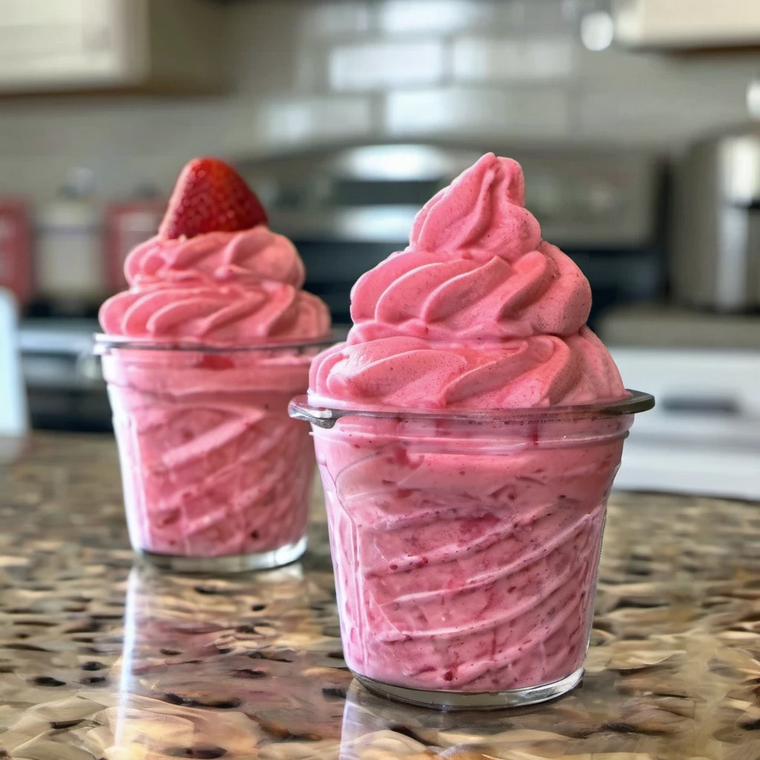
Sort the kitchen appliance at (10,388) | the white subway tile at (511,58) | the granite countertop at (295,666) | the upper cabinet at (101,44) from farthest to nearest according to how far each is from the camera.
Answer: the white subway tile at (511,58) < the upper cabinet at (101,44) < the kitchen appliance at (10,388) < the granite countertop at (295,666)

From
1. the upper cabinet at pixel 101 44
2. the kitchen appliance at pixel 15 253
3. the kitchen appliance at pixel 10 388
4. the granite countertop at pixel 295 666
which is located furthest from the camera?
the kitchen appliance at pixel 15 253

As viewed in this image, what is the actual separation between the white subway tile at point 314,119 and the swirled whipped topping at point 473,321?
2.46 metres

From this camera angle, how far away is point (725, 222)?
2.36 meters

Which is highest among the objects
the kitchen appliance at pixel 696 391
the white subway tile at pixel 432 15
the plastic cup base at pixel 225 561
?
the white subway tile at pixel 432 15

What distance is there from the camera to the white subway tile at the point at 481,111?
2.90 meters

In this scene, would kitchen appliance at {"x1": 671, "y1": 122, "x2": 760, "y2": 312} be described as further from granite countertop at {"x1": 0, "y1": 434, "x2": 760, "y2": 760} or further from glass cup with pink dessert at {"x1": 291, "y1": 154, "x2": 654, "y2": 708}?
glass cup with pink dessert at {"x1": 291, "y1": 154, "x2": 654, "y2": 708}

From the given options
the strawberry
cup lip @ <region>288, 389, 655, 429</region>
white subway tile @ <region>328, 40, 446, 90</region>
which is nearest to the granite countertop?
cup lip @ <region>288, 389, 655, 429</region>

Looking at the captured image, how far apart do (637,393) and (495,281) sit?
0.10 metres

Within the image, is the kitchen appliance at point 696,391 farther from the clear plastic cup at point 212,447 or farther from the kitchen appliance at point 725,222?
the clear plastic cup at point 212,447

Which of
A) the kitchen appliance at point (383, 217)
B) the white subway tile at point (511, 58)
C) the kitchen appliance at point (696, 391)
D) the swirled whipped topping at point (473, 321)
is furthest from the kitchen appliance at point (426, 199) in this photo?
the swirled whipped topping at point (473, 321)

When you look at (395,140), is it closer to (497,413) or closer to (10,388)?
(10,388)

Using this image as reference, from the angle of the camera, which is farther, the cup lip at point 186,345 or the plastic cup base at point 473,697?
the cup lip at point 186,345

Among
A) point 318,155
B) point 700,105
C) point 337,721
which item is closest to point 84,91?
point 318,155

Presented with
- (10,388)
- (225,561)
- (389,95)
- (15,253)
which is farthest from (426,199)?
(225,561)
